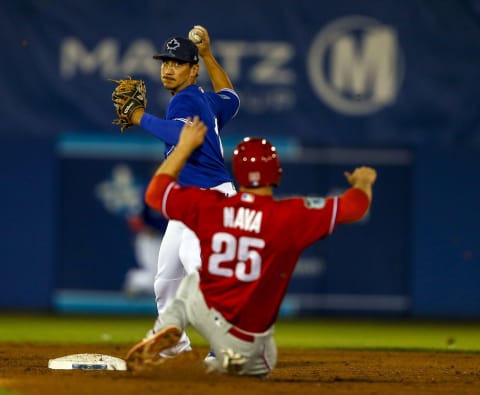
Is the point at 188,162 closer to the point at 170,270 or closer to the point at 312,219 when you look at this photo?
the point at 170,270

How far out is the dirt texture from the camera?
5250 millimetres

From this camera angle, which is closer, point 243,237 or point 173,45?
point 243,237

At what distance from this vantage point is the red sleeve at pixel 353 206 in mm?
5230

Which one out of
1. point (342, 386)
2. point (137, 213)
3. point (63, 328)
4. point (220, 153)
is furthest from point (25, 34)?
point (342, 386)

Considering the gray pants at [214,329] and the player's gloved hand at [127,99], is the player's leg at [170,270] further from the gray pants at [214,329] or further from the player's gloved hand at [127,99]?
the gray pants at [214,329]

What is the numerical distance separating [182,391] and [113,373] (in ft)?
3.23

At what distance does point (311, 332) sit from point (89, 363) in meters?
4.69

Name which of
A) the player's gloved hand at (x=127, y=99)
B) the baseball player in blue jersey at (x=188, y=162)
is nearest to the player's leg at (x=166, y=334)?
the baseball player in blue jersey at (x=188, y=162)

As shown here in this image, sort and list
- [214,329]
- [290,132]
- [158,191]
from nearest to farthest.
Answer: [158,191], [214,329], [290,132]

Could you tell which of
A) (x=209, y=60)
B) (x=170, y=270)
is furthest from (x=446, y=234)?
(x=170, y=270)

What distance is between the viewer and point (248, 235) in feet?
17.4

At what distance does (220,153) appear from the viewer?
260 inches

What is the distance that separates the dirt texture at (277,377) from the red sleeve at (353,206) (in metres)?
0.85

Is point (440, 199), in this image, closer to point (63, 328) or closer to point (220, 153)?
point (63, 328)
